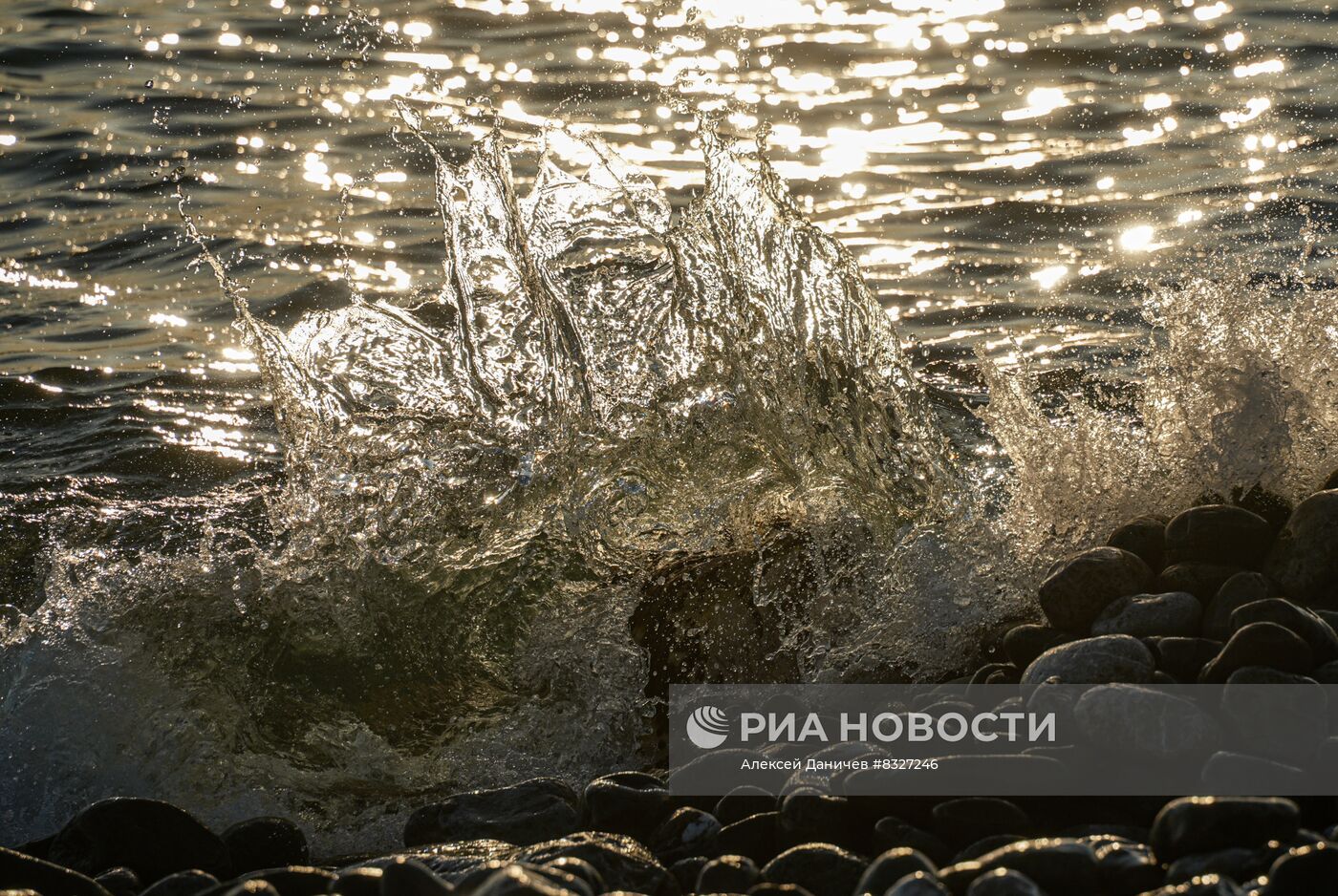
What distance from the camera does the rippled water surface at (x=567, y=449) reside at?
4.02 meters

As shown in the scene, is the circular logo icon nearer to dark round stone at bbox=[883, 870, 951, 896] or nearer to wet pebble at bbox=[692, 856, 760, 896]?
wet pebble at bbox=[692, 856, 760, 896]

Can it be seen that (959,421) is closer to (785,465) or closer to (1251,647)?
(785,465)

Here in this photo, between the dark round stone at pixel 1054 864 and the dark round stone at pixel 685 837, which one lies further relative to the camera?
the dark round stone at pixel 685 837

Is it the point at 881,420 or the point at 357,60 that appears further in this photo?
the point at 357,60

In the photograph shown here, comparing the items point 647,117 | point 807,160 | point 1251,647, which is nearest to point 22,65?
point 647,117

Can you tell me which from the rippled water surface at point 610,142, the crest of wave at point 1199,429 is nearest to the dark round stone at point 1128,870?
the crest of wave at point 1199,429

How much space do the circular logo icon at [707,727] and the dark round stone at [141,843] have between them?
1.17m

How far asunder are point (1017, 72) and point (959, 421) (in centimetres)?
643

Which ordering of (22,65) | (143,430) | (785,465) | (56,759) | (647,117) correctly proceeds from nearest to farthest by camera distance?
(56,759) → (785,465) → (143,430) → (647,117) → (22,65)

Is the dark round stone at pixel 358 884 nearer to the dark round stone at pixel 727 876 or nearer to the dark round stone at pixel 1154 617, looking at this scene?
the dark round stone at pixel 727 876

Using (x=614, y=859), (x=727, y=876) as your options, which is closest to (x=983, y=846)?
(x=727, y=876)

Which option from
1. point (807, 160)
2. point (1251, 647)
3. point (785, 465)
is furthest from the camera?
point (807, 160)

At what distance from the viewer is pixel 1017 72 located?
11414 millimetres

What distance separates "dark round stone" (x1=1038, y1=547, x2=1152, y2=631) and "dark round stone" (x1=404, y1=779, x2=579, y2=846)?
1.33 meters
